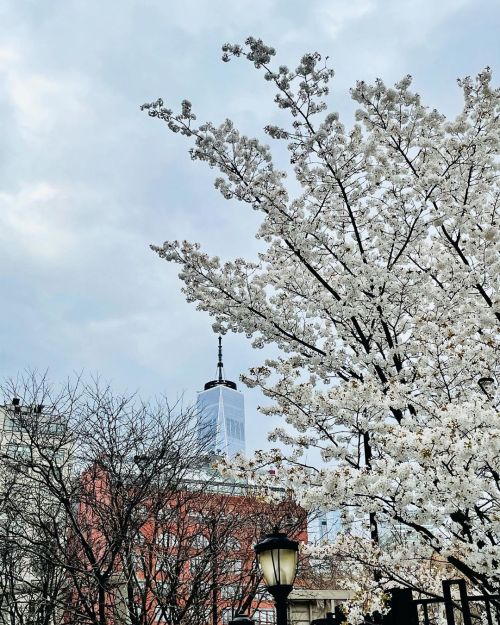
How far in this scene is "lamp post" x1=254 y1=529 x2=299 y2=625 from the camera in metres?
5.77

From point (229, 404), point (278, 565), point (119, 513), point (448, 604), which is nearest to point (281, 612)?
point (278, 565)

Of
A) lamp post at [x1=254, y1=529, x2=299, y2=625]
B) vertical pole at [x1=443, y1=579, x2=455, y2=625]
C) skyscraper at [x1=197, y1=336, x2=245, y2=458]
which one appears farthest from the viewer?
skyscraper at [x1=197, y1=336, x2=245, y2=458]

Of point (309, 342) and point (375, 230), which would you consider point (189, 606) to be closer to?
point (309, 342)

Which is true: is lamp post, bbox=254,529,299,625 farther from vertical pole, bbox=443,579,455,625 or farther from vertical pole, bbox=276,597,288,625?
vertical pole, bbox=443,579,455,625

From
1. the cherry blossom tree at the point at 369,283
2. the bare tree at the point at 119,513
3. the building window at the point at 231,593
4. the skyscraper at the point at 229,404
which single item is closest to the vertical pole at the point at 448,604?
the cherry blossom tree at the point at 369,283

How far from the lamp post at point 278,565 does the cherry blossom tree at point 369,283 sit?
1.96ft

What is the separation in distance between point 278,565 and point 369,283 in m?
3.33

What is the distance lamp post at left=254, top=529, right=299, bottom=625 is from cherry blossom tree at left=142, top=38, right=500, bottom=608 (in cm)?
60

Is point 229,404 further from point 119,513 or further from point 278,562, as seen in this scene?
point 278,562

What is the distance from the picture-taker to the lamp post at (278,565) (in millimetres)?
5766

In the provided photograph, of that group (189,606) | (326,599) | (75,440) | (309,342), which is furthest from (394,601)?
(326,599)

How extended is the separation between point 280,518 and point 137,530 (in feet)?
23.0

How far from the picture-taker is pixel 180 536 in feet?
38.8

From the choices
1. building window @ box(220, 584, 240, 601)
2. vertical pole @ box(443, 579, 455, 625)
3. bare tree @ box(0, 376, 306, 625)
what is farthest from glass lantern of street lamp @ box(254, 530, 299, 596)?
building window @ box(220, 584, 240, 601)
